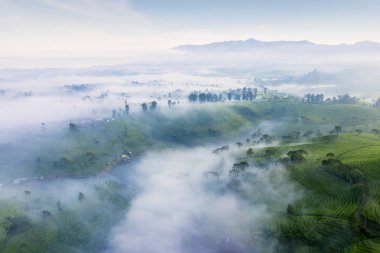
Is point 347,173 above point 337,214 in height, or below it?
above

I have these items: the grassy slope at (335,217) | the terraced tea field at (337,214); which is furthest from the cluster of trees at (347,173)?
the grassy slope at (335,217)

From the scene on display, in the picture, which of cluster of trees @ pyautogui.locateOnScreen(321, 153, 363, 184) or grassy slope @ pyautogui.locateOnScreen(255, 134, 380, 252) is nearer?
grassy slope @ pyautogui.locateOnScreen(255, 134, 380, 252)

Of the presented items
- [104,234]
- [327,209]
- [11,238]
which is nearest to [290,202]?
[327,209]

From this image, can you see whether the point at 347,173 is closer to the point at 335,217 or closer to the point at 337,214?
the point at 337,214

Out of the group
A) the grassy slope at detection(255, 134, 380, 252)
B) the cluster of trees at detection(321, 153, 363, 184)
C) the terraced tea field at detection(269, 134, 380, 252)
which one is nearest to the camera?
the grassy slope at detection(255, 134, 380, 252)

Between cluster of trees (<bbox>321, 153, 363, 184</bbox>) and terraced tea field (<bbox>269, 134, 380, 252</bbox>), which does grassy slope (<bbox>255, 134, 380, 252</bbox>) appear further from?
cluster of trees (<bbox>321, 153, 363, 184</bbox>)

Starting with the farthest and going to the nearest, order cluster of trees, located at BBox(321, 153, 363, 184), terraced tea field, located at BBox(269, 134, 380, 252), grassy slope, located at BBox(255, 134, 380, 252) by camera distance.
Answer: cluster of trees, located at BBox(321, 153, 363, 184)
terraced tea field, located at BBox(269, 134, 380, 252)
grassy slope, located at BBox(255, 134, 380, 252)

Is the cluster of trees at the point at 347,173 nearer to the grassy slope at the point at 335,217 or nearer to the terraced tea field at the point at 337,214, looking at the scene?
the terraced tea field at the point at 337,214

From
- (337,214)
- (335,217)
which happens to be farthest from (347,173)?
(335,217)

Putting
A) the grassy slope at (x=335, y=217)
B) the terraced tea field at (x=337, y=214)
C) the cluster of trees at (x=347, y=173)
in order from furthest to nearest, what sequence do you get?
the cluster of trees at (x=347, y=173)
the terraced tea field at (x=337, y=214)
the grassy slope at (x=335, y=217)

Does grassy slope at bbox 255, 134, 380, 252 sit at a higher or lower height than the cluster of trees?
lower

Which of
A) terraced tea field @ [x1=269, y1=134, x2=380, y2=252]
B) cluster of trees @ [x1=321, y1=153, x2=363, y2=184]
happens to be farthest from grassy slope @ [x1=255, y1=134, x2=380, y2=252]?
cluster of trees @ [x1=321, y1=153, x2=363, y2=184]
